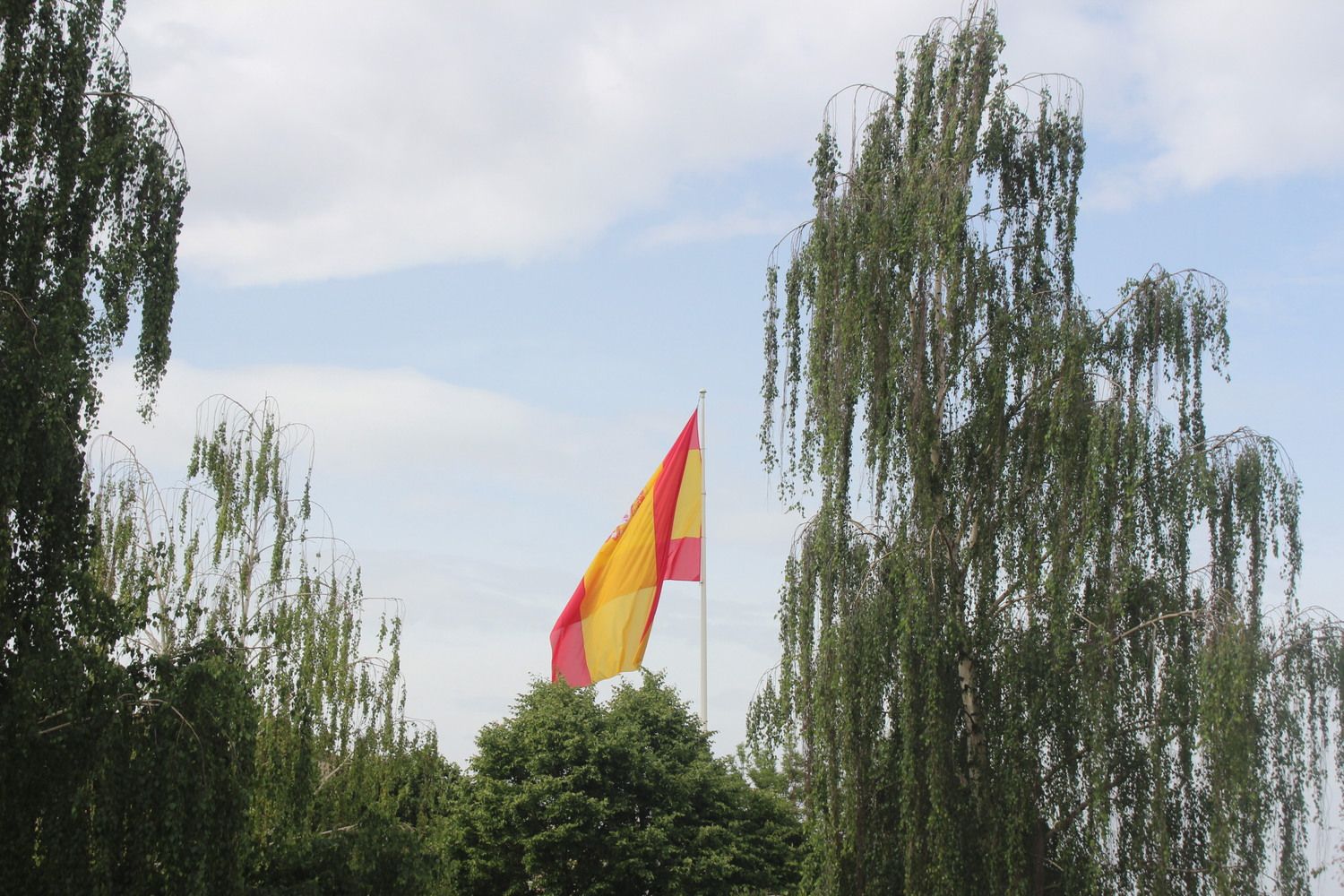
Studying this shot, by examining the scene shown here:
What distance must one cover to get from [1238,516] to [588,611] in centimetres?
1220

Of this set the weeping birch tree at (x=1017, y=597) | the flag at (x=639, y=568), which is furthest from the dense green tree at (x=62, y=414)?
the flag at (x=639, y=568)

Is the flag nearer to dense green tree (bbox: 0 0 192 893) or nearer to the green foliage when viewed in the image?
the green foliage

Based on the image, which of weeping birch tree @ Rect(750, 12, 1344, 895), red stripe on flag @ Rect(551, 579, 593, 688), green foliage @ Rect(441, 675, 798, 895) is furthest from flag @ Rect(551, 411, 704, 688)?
weeping birch tree @ Rect(750, 12, 1344, 895)

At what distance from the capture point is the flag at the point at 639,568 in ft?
74.1

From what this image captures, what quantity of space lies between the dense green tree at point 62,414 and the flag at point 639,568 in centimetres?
1259

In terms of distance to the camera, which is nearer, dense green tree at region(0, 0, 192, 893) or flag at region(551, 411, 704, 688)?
dense green tree at region(0, 0, 192, 893)

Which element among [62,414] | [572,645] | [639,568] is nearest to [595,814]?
[572,645]

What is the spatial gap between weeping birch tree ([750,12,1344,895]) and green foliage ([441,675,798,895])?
376 inches

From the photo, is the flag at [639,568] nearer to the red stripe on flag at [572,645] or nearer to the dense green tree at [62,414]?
the red stripe on flag at [572,645]

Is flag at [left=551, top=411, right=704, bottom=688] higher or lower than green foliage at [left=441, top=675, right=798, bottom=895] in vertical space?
higher

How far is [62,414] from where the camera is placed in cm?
927

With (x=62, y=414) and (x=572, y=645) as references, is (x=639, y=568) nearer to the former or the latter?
(x=572, y=645)

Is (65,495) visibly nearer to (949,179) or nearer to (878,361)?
(878,361)

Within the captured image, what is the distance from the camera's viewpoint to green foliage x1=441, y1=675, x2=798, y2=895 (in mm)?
23016
